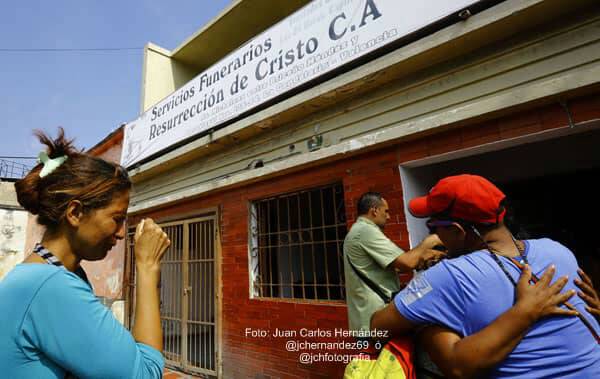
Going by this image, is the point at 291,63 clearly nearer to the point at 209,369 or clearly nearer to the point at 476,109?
the point at 476,109

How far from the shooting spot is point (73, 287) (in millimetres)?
961

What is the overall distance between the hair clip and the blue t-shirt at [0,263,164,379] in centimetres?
35

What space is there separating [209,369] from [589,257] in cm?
513

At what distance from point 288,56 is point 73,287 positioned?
11.7 feet

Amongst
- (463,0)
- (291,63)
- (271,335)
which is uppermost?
(291,63)

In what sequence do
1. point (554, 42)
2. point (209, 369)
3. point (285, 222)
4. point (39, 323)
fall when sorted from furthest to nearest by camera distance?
point (209, 369) → point (285, 222) → point (554, 42) → point (39, 323)

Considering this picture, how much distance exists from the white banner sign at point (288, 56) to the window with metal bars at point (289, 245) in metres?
1.34

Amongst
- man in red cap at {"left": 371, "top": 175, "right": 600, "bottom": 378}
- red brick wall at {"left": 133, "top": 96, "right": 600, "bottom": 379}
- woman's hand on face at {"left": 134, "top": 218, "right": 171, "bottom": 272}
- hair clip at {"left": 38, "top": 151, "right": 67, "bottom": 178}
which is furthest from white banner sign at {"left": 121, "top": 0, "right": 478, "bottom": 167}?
hair clip at {"left": 38, "top": 151, "right": 67, "bottom": 178}

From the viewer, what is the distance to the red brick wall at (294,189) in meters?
2.57

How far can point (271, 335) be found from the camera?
3.96m

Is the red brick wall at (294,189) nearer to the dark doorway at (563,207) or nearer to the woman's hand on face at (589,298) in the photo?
the woman's hand on face at (589,298)

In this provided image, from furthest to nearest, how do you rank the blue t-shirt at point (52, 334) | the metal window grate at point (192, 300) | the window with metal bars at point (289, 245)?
the metal window grate at point (192, 300)
the window with metal bars at point (289, 245)
the blue t-shirt at point (52, 334)

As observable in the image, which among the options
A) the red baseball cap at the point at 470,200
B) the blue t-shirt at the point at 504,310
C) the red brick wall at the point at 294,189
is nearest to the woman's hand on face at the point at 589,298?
the blue t-shirt at the point at 504,310

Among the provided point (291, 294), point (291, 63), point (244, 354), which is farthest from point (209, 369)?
point (291, 63)
